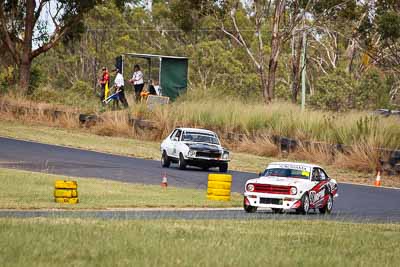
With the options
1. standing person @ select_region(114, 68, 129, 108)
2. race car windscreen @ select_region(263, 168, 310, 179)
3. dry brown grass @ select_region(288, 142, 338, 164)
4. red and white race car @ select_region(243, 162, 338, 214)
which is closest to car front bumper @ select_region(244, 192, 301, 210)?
red and white race car @ select_region(243, 162, 338, 214)

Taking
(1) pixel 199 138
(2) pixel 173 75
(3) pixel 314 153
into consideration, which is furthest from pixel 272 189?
(2) pixel 173 75

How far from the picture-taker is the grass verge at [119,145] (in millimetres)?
34844

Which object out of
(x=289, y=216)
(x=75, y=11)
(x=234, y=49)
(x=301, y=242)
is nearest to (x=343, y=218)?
(x=289, y=216)

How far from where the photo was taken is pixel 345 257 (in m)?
13.4

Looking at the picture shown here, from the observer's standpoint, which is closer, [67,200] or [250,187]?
[67,200]

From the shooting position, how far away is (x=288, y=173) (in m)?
23.6

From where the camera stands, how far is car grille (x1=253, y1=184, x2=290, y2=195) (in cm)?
2247

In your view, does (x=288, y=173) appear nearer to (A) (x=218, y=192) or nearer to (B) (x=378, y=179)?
(A) (x=218, y=192)

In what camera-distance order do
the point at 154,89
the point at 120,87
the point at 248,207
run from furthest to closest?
1. the point at 154,89
2. the point at 120,87
3. the point at 248,207

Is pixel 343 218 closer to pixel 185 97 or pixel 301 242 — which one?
pixel 301 242

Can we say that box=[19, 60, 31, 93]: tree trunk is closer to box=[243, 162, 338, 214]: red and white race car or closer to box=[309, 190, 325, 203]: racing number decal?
box=[243, 162, 338, 214]: red and white race car

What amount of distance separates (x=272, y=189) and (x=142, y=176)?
9286mm

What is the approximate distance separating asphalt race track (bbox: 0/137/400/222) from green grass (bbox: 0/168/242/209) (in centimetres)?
148

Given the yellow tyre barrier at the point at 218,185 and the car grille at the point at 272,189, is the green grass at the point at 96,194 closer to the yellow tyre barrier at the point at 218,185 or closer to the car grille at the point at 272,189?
the yellow tyre barrier at the point at 218,185
